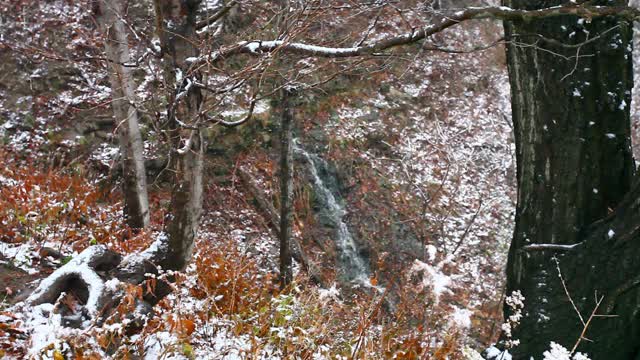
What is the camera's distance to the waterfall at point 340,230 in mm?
8594

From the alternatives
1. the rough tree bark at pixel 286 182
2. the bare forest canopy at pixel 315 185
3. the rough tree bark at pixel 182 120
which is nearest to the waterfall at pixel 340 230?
the bare forest canopy at pixel 315 185

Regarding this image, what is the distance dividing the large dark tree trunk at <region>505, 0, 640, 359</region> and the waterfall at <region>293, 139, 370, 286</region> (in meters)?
5.70

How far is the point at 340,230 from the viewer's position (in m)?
8.92

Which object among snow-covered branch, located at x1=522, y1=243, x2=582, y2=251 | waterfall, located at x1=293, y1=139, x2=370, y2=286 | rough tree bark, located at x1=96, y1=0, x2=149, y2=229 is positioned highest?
rough tree bark, located at x1=96, y1=0, x2=149, y2=229

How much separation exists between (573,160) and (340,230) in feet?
20.4

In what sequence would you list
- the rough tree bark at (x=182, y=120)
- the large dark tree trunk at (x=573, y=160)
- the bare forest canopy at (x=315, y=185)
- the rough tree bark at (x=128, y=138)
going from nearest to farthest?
the large dark tree trunk at (x=573, y=160), the bare forest canopy at (x=315, y=185), the rough tree bark at (x=182, y=120), the rough tree bark at (x=128, y=138)

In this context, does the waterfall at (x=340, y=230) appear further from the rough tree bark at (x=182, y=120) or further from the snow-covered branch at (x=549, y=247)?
the snow-covered branch at (x=549, y=247)

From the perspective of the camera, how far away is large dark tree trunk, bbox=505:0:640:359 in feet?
8.95

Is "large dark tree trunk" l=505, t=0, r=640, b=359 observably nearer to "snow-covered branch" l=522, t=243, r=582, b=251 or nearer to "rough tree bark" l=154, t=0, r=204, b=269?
"snow-covered branch" l=522, t=243, r=582, b=251

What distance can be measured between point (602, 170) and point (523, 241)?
608mm

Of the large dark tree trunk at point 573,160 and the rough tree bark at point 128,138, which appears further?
the rough tree bark at point 128,138

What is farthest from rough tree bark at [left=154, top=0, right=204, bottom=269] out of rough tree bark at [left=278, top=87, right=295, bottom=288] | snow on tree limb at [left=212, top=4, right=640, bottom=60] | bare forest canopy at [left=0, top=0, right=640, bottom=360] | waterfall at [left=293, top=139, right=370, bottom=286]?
waterfall at [left=293, top=139, right=370, bottom=286]

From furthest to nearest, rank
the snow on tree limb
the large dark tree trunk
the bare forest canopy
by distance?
the bare forest canopy, the large dark tree trunk, the snow on tree limb

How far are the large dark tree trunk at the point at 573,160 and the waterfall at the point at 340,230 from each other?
5.70 metres
